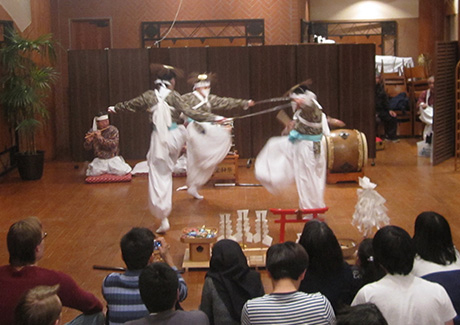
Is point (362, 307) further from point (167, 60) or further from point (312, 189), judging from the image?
point (167, 60)

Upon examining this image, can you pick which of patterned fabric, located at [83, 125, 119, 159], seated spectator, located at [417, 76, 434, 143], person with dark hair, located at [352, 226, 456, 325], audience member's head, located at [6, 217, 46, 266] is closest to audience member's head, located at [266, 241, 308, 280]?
person with dark hair, located at [352, 226, 456, 325]

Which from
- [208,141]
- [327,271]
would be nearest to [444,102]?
[208,141]

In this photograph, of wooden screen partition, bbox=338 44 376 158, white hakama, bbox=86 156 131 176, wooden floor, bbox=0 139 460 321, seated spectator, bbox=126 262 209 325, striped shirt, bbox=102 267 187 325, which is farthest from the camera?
wooden screen partition, bbox=338 44 376 158

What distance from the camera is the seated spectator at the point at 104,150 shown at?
10445 millimetres

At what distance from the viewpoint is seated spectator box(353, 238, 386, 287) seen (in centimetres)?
371

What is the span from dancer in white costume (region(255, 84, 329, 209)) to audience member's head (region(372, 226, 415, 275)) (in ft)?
12.6

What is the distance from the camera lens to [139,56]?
1225 cm

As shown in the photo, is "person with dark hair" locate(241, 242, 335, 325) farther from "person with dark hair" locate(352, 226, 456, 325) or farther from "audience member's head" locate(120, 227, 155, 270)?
"audience member's head" locate(120, 227, 155, 270)

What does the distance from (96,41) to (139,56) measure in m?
2.41

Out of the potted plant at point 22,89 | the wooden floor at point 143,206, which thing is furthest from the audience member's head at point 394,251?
the potted plant at point 22,89

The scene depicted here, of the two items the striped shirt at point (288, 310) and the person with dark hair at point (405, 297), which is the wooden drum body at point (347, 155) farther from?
the striped shirt at point (288, 310)

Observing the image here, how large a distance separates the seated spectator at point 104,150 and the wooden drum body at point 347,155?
3.13m

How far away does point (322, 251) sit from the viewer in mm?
3775

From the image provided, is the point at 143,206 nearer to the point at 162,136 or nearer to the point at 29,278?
the point at 162,136
